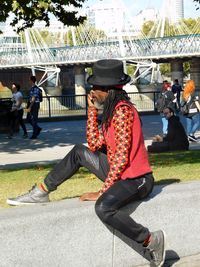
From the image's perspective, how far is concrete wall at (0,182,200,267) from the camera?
5297mm

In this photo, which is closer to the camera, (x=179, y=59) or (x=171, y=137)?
(x=171, y=137)

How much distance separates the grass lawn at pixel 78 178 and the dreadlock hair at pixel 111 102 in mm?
1515

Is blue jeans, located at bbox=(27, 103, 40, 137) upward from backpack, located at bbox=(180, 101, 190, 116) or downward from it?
downward

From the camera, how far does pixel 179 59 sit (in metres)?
82.8

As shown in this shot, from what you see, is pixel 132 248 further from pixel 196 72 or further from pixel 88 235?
pixel 196 72

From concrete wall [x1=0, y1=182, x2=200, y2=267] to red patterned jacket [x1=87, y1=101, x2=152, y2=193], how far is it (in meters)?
0.30

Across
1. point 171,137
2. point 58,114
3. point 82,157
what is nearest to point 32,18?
point 171,137

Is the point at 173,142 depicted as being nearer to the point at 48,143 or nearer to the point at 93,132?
the point at 48,143

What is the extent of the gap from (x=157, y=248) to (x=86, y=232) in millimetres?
587

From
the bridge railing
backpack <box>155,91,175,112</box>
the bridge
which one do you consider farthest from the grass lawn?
the bridge

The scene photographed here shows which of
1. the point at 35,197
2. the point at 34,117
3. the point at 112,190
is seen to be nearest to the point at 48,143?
the point at 34,117

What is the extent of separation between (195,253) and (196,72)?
7900 centimetres

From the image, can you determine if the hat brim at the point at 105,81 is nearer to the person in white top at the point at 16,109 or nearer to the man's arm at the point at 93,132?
the man's arm at the point at 93,132

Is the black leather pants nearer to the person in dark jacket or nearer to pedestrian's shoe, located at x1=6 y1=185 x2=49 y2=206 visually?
pedestrian's shoe, located at x1=6 y1=185 x2=49 y2=206
